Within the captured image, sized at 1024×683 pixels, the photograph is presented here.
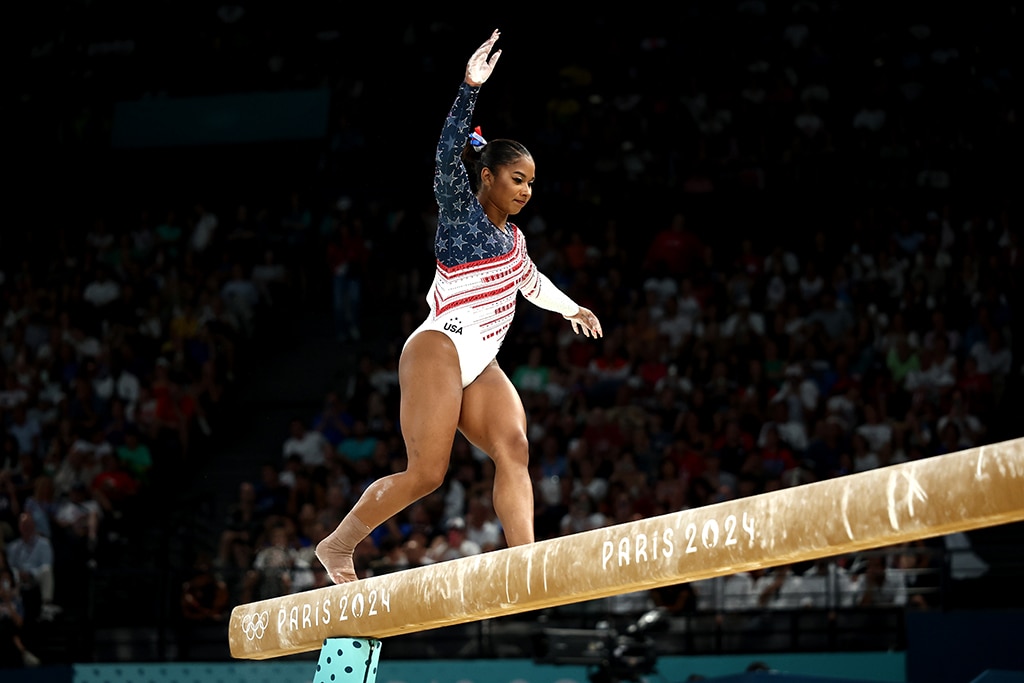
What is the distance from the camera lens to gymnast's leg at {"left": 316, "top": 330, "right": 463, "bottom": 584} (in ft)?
14.7

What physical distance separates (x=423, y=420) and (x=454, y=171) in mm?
800

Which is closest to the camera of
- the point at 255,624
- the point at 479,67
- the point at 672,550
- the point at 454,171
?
the point at 672,550

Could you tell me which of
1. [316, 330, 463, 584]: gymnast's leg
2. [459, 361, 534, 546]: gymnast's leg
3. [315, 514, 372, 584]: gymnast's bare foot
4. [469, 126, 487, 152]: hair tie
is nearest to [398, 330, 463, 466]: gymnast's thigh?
[316, 330, 463, 584]: gymnast's leg

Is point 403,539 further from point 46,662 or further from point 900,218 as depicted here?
point 900,218

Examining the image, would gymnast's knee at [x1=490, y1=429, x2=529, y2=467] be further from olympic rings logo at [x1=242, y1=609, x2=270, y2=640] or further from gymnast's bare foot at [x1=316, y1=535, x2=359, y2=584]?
olympic rings logo at [x1=242, y1=609, x2=270, y2=640]

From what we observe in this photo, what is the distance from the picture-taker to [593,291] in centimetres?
1312

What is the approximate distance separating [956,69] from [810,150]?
180cm

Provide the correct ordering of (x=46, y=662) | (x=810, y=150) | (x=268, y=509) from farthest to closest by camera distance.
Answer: (x=810, y=150), (x=268, y=509), (x=46, y=662)

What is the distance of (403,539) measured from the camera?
10766 millimetres

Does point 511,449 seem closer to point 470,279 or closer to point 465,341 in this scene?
point 465,341

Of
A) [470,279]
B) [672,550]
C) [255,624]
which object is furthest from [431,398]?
[672,550]

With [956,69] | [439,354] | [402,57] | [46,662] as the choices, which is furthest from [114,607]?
[956,69]

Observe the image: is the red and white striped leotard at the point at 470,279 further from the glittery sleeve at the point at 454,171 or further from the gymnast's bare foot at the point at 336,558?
the gymnast's bare foot at the point at 336,558

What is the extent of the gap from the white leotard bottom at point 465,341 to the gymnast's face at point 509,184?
0.41 meters
